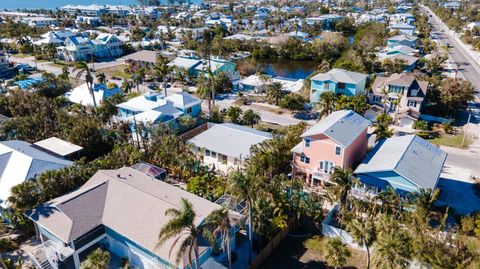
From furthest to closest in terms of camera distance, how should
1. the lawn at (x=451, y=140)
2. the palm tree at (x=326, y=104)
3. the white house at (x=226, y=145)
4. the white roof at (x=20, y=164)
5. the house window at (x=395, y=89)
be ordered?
the house window at (x=395, y=89) < the palm tree at (x=326, y=104) < the lawn at (x=451, y=140) < the white house at (x=226, y=145) < the white roof at (x=20, y=164)

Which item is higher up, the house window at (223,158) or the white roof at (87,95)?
the white roof at (87,95)

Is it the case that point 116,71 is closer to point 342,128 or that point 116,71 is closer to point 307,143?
point 307,143

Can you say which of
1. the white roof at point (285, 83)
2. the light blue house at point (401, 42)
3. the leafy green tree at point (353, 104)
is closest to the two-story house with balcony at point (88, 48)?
the white roof at point (285, 83)

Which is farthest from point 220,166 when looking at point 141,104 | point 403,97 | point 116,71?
A: point 116,71

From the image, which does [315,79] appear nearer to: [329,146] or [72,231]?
[329,146]

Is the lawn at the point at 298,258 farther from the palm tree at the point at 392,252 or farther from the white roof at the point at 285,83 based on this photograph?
the white roof at the point at 285,83

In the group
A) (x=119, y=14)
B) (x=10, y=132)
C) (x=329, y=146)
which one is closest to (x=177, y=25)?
(x=119, y=14)
